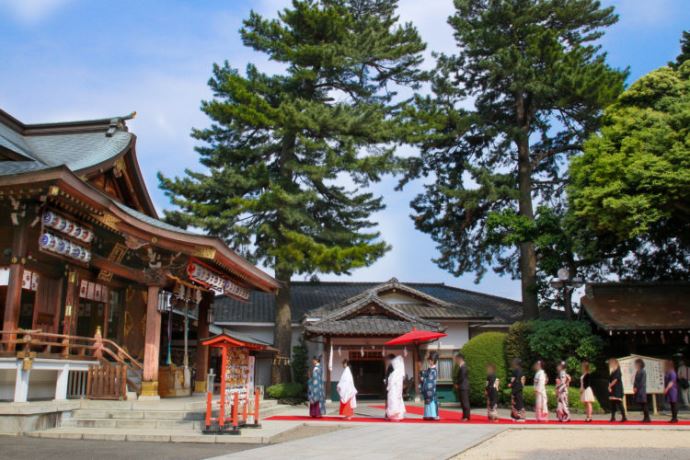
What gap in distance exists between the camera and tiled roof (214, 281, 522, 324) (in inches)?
1104

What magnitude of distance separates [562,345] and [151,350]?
43.4 feet

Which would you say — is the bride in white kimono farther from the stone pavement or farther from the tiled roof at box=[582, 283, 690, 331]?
the tiled roof at box=[582, 283, 690, 331]

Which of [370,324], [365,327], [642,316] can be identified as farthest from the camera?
[370,324]

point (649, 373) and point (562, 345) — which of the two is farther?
point (562, 345)

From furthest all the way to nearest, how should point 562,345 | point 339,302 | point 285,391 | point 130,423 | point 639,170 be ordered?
point 339,302 < point 285,391 < point 562,345 < point 639,170 < point 130,423

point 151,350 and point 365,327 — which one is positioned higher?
point 365,327

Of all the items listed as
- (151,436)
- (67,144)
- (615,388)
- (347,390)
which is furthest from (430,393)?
(67,144)

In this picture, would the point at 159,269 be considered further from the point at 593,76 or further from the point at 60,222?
the point at 593,76

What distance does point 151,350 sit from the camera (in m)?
14.4

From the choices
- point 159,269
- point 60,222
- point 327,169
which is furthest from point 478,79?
point 60,222

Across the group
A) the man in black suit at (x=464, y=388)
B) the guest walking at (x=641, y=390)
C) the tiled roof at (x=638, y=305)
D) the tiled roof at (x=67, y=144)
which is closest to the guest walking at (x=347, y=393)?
the man in black suit at (x=464, y=388)

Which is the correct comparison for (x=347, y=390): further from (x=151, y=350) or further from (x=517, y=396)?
(x=151, y=350)

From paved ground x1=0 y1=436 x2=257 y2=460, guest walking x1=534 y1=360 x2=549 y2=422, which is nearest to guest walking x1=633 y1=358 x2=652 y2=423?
guest walking x1=534 y1=360 x2=549 y2=422

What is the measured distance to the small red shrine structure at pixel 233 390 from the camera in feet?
36.9
